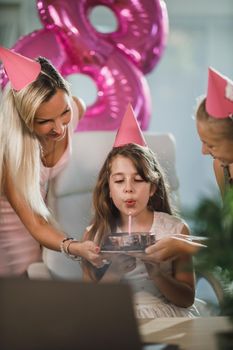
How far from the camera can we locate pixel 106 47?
2.50m

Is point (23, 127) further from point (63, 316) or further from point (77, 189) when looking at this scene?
point (63, 316)

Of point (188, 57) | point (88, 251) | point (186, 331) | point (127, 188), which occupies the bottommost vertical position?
point (186, 331)

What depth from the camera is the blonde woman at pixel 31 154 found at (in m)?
2.36

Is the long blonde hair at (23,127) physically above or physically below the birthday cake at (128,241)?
above

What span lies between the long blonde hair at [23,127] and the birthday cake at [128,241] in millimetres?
274

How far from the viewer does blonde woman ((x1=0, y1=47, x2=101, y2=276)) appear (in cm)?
236

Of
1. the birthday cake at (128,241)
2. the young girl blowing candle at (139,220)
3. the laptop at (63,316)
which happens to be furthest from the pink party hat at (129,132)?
the laptop at (63,316)

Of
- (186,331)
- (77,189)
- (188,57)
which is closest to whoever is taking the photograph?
(186,331)

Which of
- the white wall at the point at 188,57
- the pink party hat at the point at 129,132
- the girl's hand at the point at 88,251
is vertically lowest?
the girl's hand at the point at 88,251

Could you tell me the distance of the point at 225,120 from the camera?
2.38 metres

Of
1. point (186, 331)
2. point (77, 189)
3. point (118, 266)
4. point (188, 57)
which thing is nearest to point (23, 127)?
point (77, 189)

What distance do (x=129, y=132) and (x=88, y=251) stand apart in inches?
13.8

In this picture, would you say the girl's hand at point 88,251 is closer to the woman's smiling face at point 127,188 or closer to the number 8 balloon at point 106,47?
the woman's smiling face at point 127,188

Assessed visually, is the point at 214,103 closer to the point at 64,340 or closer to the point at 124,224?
the point at 124,224
